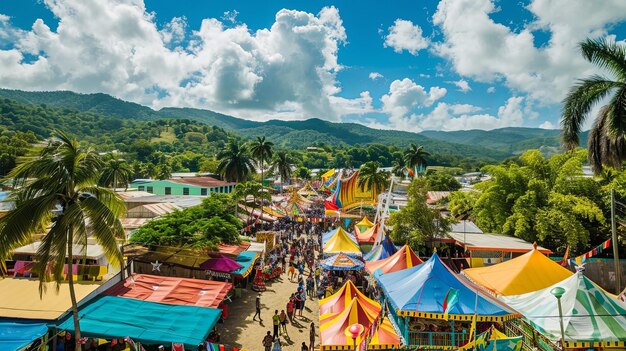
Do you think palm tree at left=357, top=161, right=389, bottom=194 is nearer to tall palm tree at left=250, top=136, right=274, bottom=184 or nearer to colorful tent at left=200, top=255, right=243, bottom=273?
tall palm tree at left=250, top=136, right=274, bottom=184

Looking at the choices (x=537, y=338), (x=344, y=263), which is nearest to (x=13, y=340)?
(x=344, y=263)

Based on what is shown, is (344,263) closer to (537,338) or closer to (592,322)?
(537,338)

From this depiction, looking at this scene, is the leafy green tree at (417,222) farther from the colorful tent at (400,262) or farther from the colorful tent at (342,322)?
the colorful tent at (342,322)

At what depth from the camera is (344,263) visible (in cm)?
1936

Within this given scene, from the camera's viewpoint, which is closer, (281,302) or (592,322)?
(592,322)

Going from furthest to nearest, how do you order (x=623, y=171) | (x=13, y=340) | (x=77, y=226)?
(x=623, y=171) < (x=13, y=340) < (x=77, y=226)

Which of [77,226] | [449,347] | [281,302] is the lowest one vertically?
[281,302]

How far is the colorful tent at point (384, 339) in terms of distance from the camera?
36.1 feet

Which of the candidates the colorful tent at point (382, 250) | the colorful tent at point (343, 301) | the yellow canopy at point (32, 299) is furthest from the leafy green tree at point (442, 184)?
the yellow canopy at point (32, 299)

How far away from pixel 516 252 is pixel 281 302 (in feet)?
40.8

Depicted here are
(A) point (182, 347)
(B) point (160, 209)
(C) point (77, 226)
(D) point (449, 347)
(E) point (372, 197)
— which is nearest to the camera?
(C) point (77, 226)

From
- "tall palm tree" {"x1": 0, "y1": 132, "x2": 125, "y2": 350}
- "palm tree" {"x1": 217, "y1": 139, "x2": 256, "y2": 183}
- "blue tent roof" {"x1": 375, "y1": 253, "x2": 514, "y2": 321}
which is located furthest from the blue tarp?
"palm tree" {"x1": 217, "y1": 139, "x2": 256, "y2": 183}

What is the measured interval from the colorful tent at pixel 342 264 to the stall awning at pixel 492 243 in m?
5.84

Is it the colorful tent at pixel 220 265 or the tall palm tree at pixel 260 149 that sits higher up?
the tall palm tree at pixel 260 149
